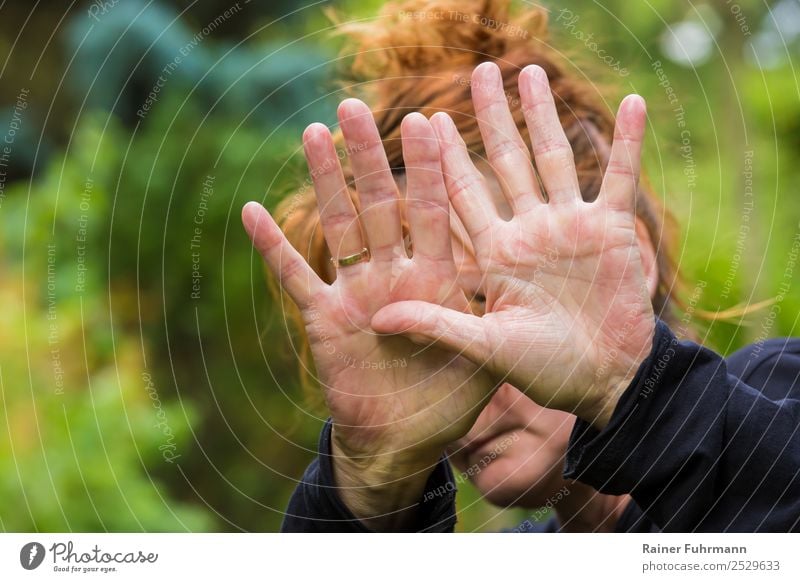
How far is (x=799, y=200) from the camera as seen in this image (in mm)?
1732

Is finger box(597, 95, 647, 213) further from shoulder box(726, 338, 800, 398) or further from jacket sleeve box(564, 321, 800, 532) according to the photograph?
shoulder box(726, 338, 800, 398)

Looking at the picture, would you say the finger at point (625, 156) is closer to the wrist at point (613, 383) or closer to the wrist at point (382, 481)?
the wrist at point (613, 383)

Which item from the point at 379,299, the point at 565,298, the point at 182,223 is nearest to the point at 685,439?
the point at 565,298

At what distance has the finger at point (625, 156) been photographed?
52 centimetres

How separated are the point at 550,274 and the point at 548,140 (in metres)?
0.09

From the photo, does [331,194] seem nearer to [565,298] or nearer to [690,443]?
[565,298]

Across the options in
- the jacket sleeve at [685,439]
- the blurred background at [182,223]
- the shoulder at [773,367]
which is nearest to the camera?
the jacket sleeve at [685,439]

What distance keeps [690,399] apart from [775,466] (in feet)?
0.25

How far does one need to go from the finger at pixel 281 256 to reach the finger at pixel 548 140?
0.57 feet

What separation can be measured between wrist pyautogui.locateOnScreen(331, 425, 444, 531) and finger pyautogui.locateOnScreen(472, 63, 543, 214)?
8.0 inches

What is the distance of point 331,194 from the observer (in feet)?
1.82
